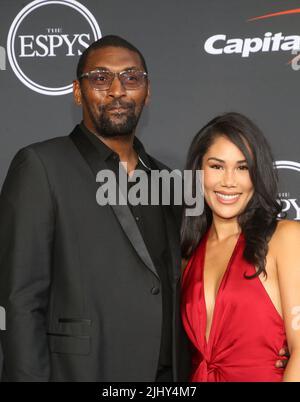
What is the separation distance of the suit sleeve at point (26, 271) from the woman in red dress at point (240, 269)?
583mm

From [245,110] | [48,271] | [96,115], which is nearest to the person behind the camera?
[48,271]

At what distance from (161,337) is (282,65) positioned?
1544 millimetres

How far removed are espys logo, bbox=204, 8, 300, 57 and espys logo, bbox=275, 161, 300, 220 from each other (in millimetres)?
547

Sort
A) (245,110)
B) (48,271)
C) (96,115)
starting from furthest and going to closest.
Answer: (245,110) → (96,115) → (48,271)

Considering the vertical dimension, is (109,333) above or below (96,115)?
below

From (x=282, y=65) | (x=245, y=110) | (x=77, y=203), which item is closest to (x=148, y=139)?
(x=245, y=110)

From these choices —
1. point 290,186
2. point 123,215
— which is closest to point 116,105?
point 123,215

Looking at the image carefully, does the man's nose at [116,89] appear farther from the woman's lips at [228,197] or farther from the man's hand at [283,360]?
the man's hand at [283,360]

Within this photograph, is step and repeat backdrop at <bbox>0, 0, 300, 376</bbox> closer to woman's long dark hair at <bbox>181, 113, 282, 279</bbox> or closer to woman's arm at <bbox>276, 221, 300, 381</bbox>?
woman's long dark hair at <bbox>181, 113, 282, 279</bbox>

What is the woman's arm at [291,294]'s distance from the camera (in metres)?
2.51

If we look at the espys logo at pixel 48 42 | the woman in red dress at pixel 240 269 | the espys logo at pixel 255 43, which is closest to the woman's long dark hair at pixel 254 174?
the woman in red dress at pixel 240 269
